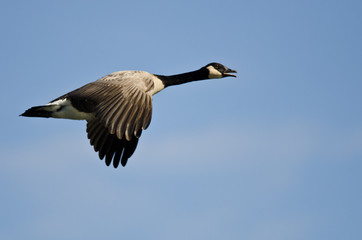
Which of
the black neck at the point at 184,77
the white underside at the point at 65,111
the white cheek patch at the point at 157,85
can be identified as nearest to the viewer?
the white underside at the point at 65,111

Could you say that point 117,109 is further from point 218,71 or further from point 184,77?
point 218,71

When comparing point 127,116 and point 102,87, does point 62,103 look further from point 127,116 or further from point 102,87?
point 127,116

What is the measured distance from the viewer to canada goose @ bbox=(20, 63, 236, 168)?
1105cm

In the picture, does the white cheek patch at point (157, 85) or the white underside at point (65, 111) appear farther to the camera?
the white cheek patch at point (157, 85)

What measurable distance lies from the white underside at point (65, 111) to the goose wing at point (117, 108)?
0.20 m

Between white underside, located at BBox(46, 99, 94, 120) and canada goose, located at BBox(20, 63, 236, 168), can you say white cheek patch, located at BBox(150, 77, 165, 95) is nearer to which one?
canada goose, located at BBox(20, 63, 236, 168)

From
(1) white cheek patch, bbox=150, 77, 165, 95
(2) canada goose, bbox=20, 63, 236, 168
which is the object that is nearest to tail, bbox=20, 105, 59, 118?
(2) canada goose, bbox=20, 63, 236, 168

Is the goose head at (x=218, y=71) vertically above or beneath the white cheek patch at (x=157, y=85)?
above

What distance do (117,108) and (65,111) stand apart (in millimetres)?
2868

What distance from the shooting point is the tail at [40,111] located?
1376cm

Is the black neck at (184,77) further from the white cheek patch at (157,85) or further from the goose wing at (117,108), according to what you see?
the goose wing at (117,108)

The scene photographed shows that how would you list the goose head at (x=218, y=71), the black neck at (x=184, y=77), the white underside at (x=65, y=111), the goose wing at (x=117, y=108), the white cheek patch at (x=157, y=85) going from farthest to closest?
1. the goose head at (x=218, y=71)
2. the black neck at (x=184, y=77)
3. the white cheek patch at (x=157, y=85)
4. the white underside at (x=65, y=111)
5. the goose wing at (x=117, y=108)

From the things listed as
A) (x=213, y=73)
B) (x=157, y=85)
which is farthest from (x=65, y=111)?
(x=213, y=73)

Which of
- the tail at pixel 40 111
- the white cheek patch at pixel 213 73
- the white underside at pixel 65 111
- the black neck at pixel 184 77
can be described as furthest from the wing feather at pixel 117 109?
the white cheek patch at pixel 213 73
